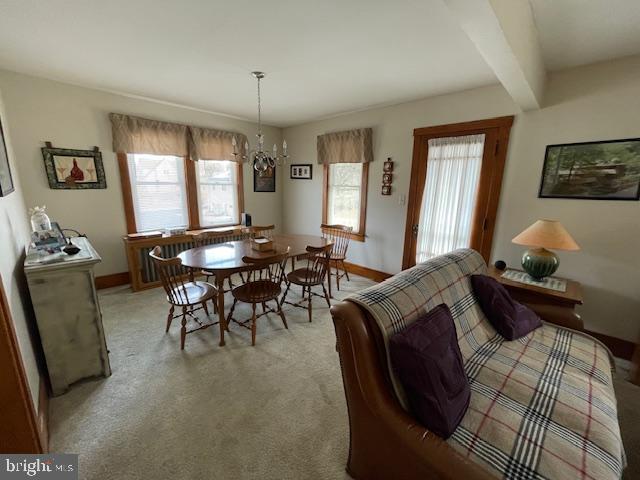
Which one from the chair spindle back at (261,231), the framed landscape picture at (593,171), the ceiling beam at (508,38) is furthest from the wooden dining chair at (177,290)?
the framed landscape picture at (593,171)

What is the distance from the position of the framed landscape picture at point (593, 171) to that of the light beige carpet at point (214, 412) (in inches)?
59.3

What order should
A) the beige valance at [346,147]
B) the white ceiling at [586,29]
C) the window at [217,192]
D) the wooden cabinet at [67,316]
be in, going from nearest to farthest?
1. the white ceiling at [586,29]
2. the wooden cabinet at [67,316]
3. the beige valance at [346,147]
4. the window at [217,192]

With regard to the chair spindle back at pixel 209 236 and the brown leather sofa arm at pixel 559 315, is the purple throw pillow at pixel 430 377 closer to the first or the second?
the brown leather sofa arm at pixel 559 315

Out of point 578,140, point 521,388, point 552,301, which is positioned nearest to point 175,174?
point 521,388

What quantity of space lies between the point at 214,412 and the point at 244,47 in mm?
2604

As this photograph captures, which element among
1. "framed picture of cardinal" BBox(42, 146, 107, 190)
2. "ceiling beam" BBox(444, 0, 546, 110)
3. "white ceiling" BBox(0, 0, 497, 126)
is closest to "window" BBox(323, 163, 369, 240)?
"white ceiling" BBox(0, 0, 497, 126)

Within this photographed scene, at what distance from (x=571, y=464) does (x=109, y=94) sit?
4.72m

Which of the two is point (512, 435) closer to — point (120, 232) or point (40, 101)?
point (120, 232)

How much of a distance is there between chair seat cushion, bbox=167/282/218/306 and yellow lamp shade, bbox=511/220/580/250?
2.69m

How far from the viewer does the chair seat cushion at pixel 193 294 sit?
2188mm

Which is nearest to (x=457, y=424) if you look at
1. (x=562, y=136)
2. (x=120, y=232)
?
(x=562, y=136)

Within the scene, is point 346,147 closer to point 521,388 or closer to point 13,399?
point 521,388

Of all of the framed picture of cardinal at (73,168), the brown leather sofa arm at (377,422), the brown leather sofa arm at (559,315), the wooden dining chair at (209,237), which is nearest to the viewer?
the brown leather sofa arm at (377,422)

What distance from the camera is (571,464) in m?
0.88
